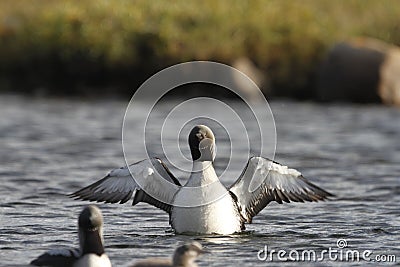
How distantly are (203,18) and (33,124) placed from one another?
6.53 metres

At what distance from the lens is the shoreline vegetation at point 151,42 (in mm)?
24625

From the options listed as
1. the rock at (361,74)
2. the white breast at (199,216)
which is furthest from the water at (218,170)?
the rock at (361,74)

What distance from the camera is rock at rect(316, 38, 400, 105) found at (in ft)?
75.5

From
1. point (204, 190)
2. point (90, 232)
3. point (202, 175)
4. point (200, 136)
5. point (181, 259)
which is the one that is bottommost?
point (181, 259)

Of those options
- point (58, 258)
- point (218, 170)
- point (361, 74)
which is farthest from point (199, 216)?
point (361, 74)

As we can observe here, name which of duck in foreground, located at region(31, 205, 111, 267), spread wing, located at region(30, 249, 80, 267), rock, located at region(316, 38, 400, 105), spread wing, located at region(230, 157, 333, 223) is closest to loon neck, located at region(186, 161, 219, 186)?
spread wing, located at region(230, 157, 333, 223)

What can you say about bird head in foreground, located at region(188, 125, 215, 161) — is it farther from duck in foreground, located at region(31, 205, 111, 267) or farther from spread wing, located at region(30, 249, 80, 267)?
spread wing, located at region(30, 249, 80, 267)

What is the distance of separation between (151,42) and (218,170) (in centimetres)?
961

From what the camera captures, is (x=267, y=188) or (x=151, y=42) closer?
(x=267, y=188)

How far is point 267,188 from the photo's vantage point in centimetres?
1086

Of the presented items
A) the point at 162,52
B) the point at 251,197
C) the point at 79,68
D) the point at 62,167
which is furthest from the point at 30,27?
the point at 251,197

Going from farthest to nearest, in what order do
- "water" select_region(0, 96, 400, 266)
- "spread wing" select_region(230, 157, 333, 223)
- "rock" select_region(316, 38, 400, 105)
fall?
"rock" select_region(316, 38, 400, 105) < "spread wing" select_region(230, 157, 333, 223) < "water" select_region(0, 96, 400, 266)

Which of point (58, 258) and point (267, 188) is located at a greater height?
point (267, 188)

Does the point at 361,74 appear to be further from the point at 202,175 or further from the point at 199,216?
the point at 199,216
